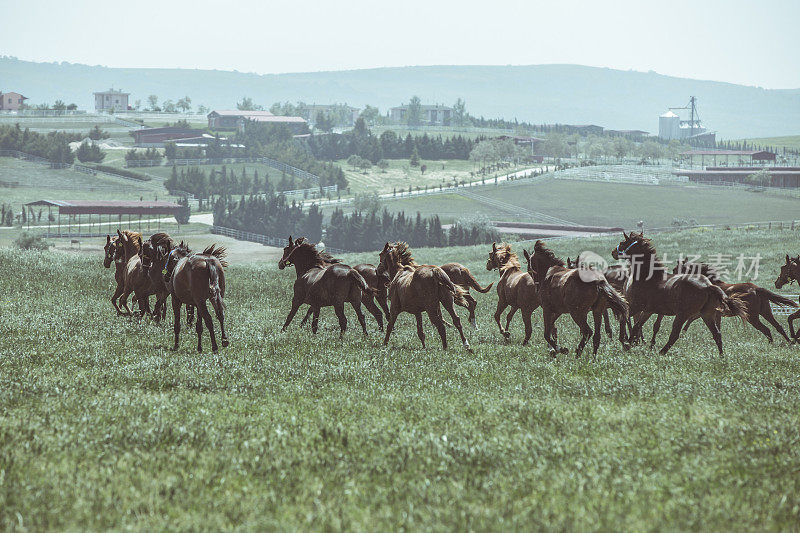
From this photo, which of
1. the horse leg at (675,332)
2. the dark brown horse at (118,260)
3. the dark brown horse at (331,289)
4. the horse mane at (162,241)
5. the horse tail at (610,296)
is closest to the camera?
the horse tail at (610,296)

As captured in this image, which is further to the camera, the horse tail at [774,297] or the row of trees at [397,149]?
the row of trees at [397,149]

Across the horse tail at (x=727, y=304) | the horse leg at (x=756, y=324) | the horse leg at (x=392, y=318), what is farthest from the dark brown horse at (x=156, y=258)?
the horse leg at (x=756, y=324)

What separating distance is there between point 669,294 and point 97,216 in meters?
104

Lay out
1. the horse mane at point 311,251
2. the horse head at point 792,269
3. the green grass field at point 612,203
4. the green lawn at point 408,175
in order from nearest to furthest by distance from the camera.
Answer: the horse mane at point 311,251 < the horse head at point 792,269 < the green grass field at point 612,203 < the green lawn at point 408,175

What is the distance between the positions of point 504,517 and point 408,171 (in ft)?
565

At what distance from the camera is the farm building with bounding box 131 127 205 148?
599 feet

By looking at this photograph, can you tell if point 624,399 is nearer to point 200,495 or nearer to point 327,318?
point 200,495

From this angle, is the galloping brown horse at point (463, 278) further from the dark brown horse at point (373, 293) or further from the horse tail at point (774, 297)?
the horse tail at point (774, 297)

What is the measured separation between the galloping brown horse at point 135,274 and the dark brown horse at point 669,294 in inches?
517

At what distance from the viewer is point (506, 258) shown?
2306 cm

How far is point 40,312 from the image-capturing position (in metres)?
23.9

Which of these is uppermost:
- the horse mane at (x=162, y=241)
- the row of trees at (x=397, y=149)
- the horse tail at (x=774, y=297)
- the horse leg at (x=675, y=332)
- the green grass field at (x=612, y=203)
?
the row of trees at (x=397, y=149)

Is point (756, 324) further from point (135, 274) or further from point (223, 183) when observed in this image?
point (223, 183)

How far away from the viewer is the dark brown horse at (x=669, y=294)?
60.1ft
